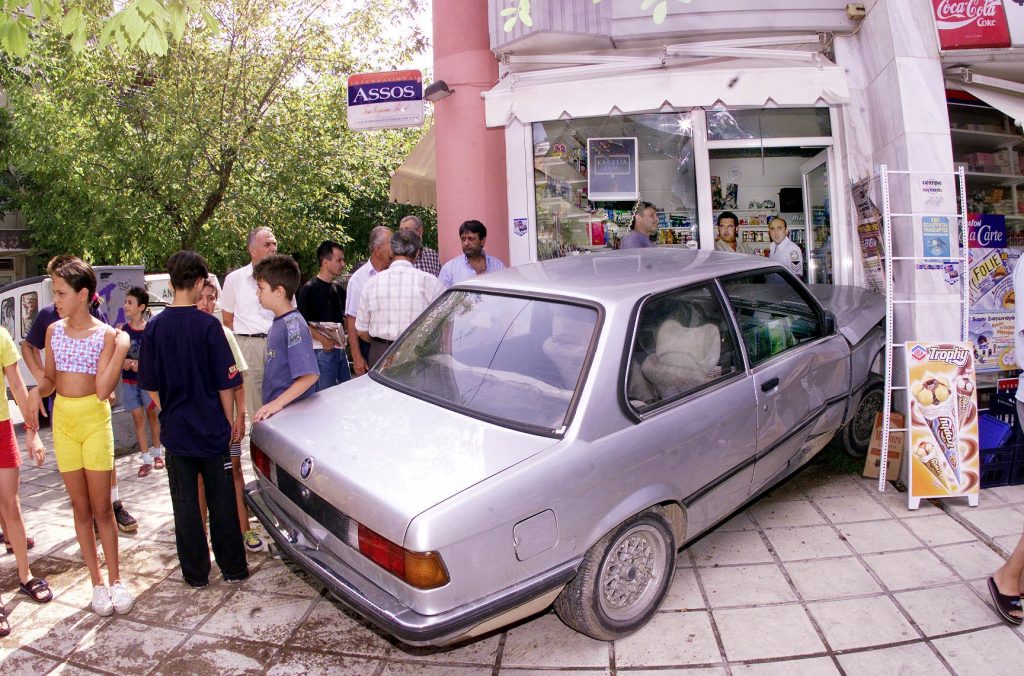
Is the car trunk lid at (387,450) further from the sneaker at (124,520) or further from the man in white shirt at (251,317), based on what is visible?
the sneaker at (124,520)

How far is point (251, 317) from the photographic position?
5.32 metres

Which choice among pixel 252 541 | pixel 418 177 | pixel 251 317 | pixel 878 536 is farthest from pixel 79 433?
pixel 418 177

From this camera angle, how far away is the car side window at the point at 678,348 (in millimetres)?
3402

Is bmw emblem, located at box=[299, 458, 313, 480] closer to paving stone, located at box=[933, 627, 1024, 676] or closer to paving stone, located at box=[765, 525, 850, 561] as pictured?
paving stone, located at box=[765, 525, 850, 561]

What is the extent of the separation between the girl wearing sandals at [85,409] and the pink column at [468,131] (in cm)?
485

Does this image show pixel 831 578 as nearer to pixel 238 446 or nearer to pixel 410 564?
pixel 410 564

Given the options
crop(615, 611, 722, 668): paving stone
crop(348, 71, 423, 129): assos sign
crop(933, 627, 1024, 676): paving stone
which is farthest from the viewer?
crop(348, 71, 423, 129): assos sign

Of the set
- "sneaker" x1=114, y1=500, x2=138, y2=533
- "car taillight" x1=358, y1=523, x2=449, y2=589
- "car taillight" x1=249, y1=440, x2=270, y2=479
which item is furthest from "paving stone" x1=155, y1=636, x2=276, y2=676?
A: "sneaker" x1=114, y1=500, x2=138, y2=533

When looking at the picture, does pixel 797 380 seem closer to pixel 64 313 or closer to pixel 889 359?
pixel 889 359

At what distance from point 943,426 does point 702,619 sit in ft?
7.53

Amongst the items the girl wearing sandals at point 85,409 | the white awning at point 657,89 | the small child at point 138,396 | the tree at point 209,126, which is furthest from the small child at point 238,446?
the tree at point 209,126

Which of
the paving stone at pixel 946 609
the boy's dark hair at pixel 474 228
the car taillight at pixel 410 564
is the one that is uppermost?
the boy's dark hair at pixel 474 228

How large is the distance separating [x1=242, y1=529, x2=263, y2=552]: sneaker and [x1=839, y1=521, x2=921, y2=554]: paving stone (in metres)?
3.53

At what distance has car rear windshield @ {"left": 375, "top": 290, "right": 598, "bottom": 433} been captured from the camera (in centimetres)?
328
